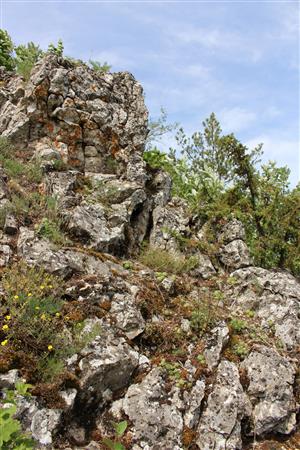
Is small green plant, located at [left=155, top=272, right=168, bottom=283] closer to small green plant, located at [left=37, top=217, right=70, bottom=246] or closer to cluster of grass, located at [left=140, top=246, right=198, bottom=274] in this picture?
cluster of grass, located at [left=140, top=246, right=198, bottom=274]

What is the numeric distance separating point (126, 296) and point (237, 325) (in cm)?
237

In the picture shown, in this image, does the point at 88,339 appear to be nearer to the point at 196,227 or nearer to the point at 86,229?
the point at 86,229

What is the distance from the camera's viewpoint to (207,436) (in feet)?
19.6

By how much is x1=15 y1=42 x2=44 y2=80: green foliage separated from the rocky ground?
25.3 inches

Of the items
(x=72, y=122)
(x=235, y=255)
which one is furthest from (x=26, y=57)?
(x=235, y=255)

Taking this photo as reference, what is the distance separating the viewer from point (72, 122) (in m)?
12.0

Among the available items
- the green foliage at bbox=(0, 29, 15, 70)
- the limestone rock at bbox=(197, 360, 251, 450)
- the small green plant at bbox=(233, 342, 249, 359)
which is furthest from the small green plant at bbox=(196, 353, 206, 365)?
the green foliage at bbox=(0, 29, 15, 70)

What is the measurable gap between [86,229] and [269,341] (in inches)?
185

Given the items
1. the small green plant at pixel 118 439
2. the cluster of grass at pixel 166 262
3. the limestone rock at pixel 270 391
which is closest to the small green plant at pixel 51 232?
the cluster of grass at pixel 166 262

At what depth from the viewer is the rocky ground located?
5930 mm

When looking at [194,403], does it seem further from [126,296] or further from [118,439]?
[126,296]

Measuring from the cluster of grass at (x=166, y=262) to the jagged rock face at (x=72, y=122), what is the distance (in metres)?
2.64

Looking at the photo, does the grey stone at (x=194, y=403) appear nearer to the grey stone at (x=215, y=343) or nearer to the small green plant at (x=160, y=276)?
the grey stone at (x=215, y=343)

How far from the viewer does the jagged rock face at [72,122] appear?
38.6 ft
